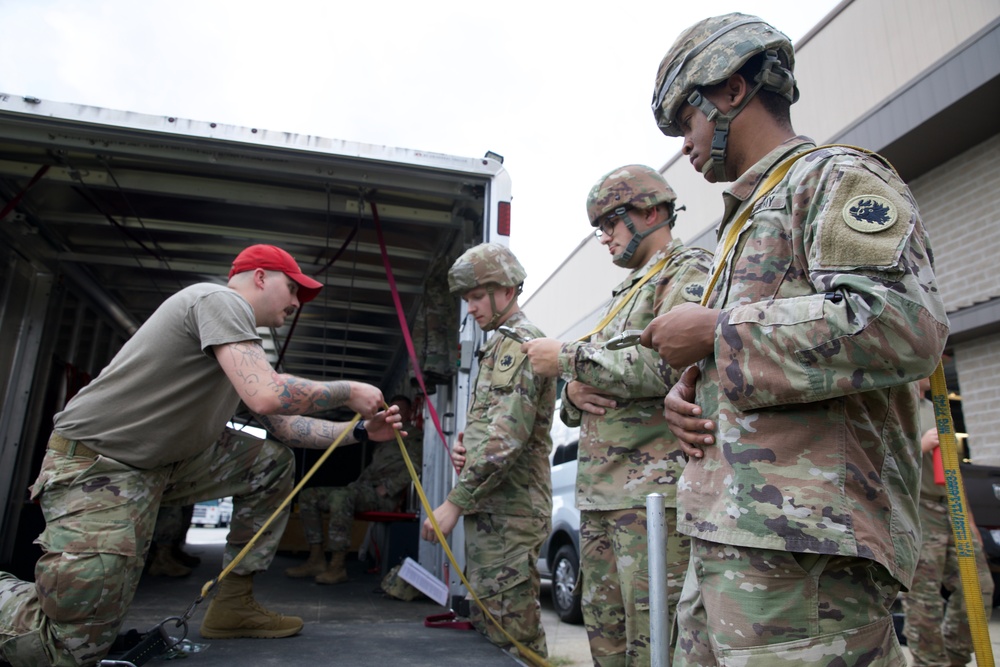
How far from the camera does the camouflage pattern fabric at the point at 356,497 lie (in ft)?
19.0

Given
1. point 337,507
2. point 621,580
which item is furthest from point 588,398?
point 337,507

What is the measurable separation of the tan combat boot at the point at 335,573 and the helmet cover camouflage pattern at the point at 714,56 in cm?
461

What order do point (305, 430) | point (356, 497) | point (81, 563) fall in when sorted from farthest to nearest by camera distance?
point (356, 497) → point (305, 430) → point (81, 563)

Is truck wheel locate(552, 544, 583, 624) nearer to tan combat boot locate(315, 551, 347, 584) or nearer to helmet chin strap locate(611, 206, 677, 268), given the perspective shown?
tan combat boot locate(315, 551, 347, 584)

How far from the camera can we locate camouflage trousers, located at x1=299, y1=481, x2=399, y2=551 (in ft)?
18.7

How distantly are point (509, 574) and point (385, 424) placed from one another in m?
0.81

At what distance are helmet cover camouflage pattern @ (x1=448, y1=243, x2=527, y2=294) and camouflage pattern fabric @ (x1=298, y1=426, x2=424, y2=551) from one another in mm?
2832

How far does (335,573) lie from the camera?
5270mm

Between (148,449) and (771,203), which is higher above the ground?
(771,203)

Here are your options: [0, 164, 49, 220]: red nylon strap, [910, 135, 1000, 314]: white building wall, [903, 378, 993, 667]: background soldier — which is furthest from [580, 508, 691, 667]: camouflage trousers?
[910, 135, 1000, 314]: white building wall

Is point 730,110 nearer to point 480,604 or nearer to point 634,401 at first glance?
point 634,401

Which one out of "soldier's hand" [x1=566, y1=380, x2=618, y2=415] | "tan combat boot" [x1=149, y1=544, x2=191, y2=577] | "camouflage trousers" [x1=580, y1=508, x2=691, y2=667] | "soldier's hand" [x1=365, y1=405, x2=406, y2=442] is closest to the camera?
"camouflage trousers" [x1=580, y1=508, x2=691, y2=667]

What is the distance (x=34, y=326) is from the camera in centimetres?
484

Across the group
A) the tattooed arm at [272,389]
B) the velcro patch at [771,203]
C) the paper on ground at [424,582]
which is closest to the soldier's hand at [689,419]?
the velcro patch at [771,203]
